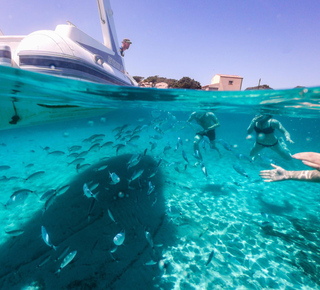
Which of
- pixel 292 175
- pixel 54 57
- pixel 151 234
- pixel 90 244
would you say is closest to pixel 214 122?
pixel 292 175

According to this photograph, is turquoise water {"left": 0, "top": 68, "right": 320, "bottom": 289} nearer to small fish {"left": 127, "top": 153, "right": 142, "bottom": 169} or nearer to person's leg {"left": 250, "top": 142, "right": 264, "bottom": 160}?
small fish {"left": 127, "top": 153, "right": 142, "bottom": 169}

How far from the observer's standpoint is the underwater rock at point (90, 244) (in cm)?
398

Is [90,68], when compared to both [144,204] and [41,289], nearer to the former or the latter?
[144,204]

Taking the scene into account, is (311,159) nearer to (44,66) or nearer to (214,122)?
(214,122)

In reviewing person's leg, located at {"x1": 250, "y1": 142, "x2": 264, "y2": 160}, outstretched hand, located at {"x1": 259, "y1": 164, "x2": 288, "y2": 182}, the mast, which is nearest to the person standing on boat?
the mast

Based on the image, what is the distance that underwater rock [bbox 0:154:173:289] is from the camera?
398 cm

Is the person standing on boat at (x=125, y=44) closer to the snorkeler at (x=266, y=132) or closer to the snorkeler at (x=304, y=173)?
the snorkeler at (x=266, y=132)

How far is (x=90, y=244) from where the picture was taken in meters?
4.79

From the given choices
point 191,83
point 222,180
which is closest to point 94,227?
point 222,180

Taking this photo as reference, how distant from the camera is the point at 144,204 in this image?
6641 mm

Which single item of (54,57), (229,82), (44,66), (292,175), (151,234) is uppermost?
(229,82)

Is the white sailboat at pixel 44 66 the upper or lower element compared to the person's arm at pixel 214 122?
upper

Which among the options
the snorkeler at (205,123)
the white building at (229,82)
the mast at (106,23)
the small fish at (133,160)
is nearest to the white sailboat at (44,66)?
the small fish at (133,160)

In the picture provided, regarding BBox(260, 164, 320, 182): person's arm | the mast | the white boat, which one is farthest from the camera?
the mast
